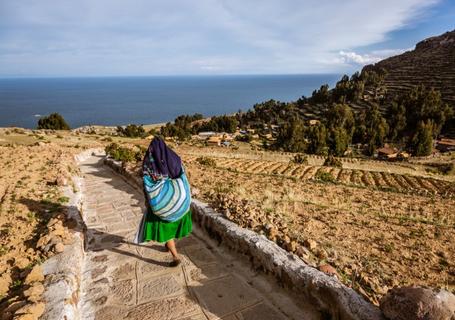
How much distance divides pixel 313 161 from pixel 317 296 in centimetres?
3542

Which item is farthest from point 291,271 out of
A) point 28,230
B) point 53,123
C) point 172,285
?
point 53,123

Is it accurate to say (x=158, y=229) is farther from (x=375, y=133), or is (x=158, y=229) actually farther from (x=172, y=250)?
(x=375, y=133)

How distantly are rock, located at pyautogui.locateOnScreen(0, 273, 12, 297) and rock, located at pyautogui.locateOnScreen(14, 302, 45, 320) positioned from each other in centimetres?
96

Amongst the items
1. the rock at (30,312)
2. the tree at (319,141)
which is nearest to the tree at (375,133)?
the tree at (319,141)

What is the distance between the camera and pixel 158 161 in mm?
4016

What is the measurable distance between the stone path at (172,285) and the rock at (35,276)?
53 centimetres

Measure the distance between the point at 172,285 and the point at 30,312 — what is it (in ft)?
5.07

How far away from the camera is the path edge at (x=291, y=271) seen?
2.76 metres

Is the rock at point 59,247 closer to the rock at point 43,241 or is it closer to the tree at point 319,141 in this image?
the rock at point 43,241

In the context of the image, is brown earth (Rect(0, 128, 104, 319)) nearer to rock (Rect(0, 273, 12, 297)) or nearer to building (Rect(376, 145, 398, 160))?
rock (Rect(0, 273, 12, 297))

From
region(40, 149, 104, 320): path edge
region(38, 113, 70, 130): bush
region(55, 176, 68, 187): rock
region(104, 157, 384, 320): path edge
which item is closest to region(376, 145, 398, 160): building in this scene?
region(55, 176, 68, 187): rock

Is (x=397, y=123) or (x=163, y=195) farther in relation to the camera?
(x=397, y=123)

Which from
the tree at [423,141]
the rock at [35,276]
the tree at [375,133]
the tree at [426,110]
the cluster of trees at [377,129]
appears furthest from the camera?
the tree at [426,110]

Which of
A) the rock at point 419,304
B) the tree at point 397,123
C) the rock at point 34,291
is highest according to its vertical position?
the rock at point 419,304
